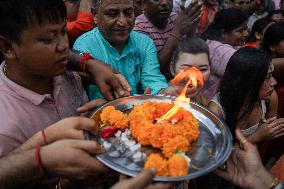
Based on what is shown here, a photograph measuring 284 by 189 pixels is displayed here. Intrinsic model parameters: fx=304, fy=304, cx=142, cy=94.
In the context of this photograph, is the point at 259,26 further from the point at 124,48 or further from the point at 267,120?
the point at 124,48

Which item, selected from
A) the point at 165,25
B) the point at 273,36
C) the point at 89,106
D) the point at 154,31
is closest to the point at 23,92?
the point at 89,106

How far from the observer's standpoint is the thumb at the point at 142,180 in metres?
1.69

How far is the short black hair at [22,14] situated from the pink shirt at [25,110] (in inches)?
14.0

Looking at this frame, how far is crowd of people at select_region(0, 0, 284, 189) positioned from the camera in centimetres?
190

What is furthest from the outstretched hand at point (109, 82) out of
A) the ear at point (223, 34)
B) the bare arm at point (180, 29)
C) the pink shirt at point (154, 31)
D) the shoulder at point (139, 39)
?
the ear at point (223, 34)

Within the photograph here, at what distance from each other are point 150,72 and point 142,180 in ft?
6.68

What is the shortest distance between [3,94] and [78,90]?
2.20 ft

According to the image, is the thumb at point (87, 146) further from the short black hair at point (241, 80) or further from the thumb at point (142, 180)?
the short black hair at point (241, 80)

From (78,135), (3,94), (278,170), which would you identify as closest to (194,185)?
(278,170)

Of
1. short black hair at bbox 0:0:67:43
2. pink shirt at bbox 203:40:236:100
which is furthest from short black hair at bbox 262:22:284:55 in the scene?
short black hair at bbox 0:0:67:43

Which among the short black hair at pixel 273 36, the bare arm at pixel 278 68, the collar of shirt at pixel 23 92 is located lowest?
the bare arm at pixel 278 68

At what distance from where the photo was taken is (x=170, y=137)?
2.14 m

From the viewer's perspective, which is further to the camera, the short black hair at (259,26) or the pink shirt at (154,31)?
the short black hair at (259,26)

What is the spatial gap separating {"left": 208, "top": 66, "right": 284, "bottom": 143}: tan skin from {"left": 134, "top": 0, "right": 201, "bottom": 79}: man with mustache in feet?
3.89
